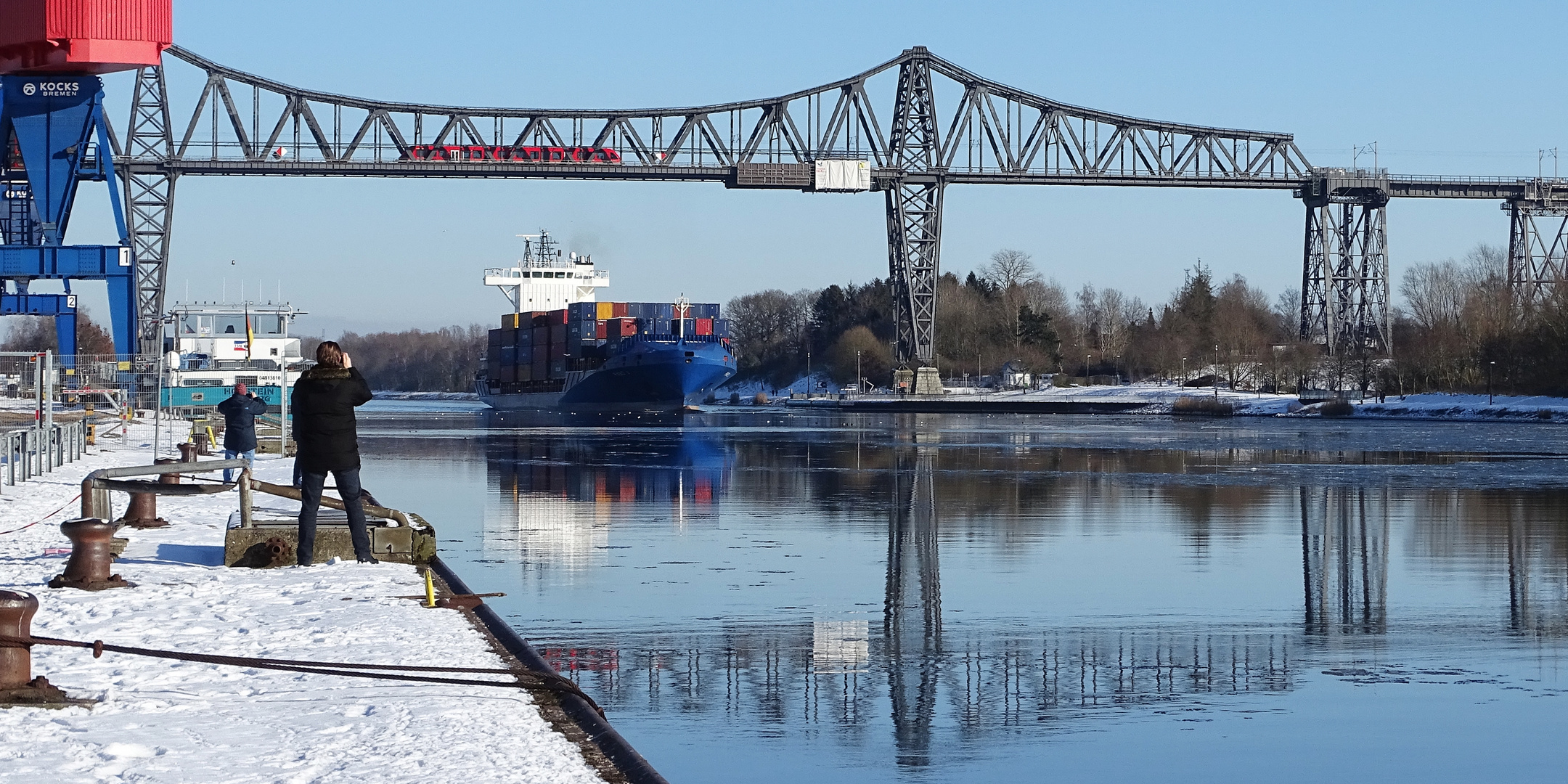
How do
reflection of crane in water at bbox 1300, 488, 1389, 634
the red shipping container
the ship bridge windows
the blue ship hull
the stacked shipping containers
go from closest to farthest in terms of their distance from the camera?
1. reflection of crane in water at bbox 1300, 488, 1389, 634
2. the red shipping container
3. the ship bridge windows
4. the blue ship hull
5. the stacked shipping containers

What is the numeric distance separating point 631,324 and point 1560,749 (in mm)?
92893

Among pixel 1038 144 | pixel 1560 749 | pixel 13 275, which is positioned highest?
pixel 1038 144

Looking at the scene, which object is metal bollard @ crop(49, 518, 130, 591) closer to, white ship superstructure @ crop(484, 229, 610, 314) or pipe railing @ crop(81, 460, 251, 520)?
pipe railing @ crop(81, 460, 251, 520)

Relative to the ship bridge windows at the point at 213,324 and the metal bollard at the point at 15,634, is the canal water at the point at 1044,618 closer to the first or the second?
the metal bollard at the point at 15,634

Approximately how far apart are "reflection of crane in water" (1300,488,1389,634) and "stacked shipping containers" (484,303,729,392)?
7574 cm

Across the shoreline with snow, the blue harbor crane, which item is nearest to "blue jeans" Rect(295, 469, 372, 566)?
the blue harbor crane

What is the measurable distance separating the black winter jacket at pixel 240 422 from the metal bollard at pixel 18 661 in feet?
45.8

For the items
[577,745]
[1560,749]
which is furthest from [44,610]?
[1560,749]

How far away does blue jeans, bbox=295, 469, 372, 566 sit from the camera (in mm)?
12172

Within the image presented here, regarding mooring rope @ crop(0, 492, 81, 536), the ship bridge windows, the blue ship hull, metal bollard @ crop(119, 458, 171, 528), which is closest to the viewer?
mooring rope @ crop(0, 492, 81, 536)

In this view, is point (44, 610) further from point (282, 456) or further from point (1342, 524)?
point (282, 456)

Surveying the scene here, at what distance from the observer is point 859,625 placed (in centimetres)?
1132

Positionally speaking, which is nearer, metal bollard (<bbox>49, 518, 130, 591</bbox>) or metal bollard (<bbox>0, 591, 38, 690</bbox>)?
metal bollard (<bbox>0, 591, 38, 690</bbox>)

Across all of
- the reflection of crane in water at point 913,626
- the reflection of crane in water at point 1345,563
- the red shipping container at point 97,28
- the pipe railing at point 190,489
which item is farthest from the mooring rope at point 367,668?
the red shipping container at point 97,28
